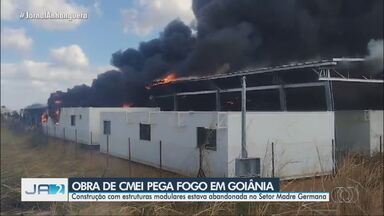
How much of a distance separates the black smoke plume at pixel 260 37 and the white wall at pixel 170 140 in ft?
3.76

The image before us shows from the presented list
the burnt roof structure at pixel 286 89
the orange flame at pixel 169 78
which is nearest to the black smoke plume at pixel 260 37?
the orange flame at pixel 169 78

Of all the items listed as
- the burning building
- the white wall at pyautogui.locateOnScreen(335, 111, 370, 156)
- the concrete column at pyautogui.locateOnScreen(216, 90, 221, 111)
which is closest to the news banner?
the burning building

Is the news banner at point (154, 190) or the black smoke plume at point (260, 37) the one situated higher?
the black smoke plume at point (260, 37)

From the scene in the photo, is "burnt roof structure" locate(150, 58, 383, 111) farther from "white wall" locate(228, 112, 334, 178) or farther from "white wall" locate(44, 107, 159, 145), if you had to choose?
"white wall" locate(44, 107, 159, 145)

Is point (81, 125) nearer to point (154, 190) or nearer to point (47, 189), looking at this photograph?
point (47, 189)

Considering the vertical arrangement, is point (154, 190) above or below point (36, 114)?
below

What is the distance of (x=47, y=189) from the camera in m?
4.65

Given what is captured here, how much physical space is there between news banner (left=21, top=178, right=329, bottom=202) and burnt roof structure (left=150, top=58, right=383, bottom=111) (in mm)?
8644

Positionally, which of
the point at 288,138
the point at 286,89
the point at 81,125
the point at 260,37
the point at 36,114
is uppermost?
the point at 260,37

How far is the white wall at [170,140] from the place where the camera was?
11.6m

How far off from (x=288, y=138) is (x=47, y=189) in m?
8.94

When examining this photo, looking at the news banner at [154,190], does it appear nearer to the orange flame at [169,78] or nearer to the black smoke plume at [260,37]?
the black smoke plume at [260,37]

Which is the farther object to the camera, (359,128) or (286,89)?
(359,128)

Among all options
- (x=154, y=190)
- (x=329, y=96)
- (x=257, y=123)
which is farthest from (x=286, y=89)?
(x=154, y=190)
